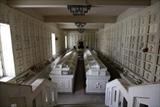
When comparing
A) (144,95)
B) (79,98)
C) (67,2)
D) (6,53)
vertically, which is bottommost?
(79,98)

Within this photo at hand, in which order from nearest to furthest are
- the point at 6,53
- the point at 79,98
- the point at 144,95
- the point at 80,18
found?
the point at 144,95 < the point at 6,53 < the point at 79,98 < the point at 80,18

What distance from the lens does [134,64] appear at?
13.1 feet

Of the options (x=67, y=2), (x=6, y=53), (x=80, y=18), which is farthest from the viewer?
(x=80, y=18)

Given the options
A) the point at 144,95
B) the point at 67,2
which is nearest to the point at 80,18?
the point at 67,2

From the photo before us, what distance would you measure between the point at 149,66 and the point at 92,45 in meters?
11.8

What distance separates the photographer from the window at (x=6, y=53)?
3104 mm

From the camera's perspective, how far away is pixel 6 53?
3.20 meters

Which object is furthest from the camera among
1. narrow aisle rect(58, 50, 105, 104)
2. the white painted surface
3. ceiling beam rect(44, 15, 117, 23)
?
ceiling beam rect(44, 15, 117, 23)

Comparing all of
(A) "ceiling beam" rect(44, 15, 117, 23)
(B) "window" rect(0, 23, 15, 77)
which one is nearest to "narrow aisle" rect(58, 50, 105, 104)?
(B) "window" rect(0, 23, 15, 77)

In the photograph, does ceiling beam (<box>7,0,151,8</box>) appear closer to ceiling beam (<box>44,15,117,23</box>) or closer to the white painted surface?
the white painted surface

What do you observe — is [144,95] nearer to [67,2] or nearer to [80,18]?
[67,2]

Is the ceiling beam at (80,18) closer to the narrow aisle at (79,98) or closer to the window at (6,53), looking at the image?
the window at (6,53)

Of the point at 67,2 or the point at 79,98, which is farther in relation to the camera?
the point at 79,98

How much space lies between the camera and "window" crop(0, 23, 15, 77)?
3.10 metres
